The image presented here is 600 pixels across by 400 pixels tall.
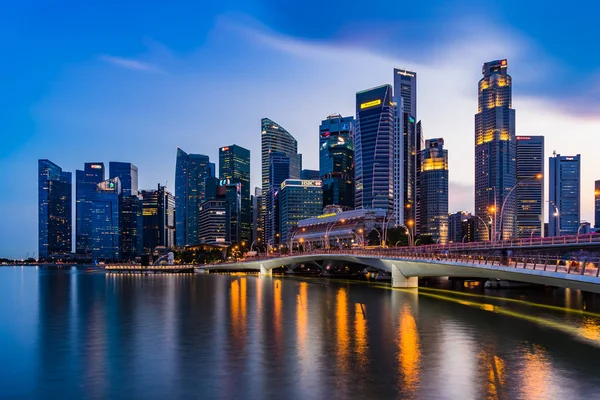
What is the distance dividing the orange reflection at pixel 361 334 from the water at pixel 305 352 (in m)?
0.12

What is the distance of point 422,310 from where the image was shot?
59.4 m

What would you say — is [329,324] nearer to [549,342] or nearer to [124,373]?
[549,342]

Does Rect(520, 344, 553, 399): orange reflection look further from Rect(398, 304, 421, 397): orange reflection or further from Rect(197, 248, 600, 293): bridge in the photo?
Rect(197, 248, 600, 293): bridge

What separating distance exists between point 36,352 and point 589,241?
55755 millimetres

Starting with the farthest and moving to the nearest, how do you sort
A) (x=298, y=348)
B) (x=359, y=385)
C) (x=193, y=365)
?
(x=298, y=348) → (x=193, y=365) → (x=359, y=385)

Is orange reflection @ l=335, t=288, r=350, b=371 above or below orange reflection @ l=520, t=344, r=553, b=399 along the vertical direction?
below

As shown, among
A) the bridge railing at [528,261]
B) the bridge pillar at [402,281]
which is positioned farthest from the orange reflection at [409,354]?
the bridge pillar at [402,281]

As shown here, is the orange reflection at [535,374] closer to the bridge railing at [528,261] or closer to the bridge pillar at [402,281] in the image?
the bridge railing at [528,261]

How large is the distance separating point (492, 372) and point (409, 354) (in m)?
6.43

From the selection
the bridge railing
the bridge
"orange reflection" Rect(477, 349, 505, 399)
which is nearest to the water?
"orange reflection" Rect(477, 349, 505, 399)

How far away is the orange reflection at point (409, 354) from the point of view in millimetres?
26738

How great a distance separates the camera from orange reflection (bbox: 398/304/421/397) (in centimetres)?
2674

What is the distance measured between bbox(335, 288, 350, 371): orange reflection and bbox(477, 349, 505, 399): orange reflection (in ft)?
26.3

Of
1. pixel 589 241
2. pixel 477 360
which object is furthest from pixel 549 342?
pixel 589 241
